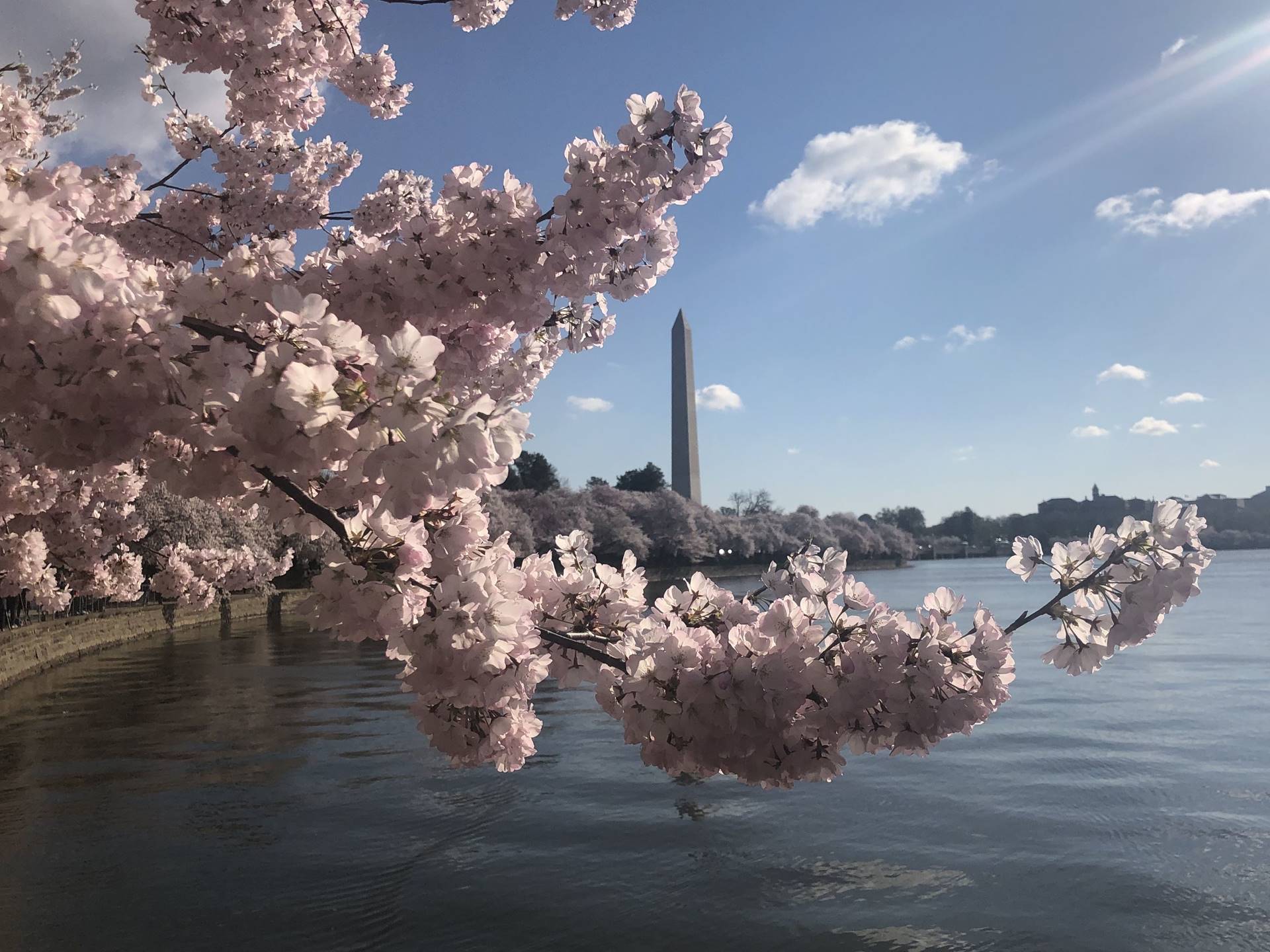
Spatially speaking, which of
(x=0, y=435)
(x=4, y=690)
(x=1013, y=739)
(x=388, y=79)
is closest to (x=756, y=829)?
(x=1013, y=739)

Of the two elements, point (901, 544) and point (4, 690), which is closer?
point (4, 690)

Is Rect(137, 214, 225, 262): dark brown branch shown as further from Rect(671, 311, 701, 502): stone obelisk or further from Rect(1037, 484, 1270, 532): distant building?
Rect(1037, 484, 1270, 532): distant building

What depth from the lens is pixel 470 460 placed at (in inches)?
72.2

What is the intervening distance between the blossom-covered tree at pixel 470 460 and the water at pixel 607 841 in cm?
358

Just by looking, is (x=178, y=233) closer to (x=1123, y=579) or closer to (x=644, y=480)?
(x=1123, y=579)

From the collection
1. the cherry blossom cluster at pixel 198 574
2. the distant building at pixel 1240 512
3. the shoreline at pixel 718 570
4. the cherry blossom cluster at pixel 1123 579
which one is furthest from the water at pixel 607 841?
the distant building at pixel 1240 512

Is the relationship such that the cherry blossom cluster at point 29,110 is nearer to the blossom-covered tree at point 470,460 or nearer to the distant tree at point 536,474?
the blossom-covered tree at point 470,460

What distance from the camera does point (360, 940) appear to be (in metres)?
5.98

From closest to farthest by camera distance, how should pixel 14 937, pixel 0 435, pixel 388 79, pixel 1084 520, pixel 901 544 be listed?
1. pixel 14 937
2. pixel 388 79
3. pixel 0 435
4. pixel 1084 520
5. pixel 901 544

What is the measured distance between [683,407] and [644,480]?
34918 millimetres

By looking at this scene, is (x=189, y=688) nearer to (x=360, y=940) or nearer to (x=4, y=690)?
(x=4, y=690)

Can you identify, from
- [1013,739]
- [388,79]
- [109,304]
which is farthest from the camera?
[1013,739]

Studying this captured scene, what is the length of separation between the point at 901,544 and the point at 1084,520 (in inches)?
671

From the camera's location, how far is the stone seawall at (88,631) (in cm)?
1686
